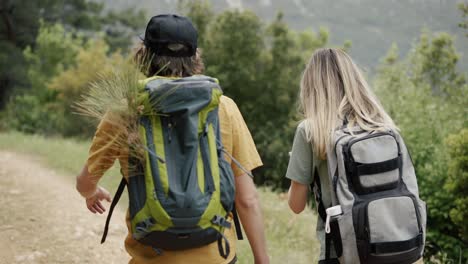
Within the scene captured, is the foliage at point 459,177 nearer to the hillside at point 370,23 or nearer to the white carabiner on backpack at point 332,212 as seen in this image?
the white carabiner on backpack at point 332,212

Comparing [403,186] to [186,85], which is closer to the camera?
[186,85]

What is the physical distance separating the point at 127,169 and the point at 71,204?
190 inches

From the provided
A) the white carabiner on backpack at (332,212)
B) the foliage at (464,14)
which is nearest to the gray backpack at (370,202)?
the white carabiner on backpack at (332,212)

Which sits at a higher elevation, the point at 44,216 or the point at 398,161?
the point at 398,161

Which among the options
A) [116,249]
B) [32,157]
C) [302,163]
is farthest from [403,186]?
[32,157]

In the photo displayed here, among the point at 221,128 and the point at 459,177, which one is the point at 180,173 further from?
the point at 459,177

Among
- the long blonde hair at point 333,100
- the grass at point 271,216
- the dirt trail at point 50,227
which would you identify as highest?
the long blonde hair at point 333,100

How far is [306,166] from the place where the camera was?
253cm

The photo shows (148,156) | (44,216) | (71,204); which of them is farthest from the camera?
(71,204)

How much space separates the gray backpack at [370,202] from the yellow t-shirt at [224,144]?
39 cm

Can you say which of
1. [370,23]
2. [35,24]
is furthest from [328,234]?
[370,23]

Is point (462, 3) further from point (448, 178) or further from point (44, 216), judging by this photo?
point (44, 216)

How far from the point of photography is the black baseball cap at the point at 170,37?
2.15m

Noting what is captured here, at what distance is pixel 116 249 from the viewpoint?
5.31m
